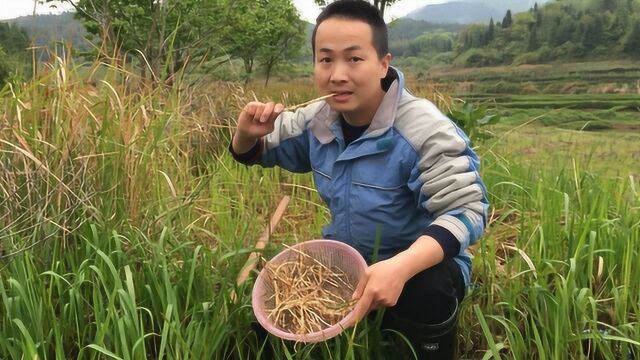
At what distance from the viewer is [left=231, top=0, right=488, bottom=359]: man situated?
1135 mm

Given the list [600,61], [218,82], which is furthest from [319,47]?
[600,61]

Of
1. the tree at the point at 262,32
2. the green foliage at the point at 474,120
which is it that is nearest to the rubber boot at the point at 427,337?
the green foliage at the point at 474,120

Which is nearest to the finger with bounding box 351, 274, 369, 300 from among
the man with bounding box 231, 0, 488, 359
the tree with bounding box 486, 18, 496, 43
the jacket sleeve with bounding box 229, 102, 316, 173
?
the man with bounding box 231, 0, 488, 359

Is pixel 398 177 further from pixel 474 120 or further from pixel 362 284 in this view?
pixel 474 120

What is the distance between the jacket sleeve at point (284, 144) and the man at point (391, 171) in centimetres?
6

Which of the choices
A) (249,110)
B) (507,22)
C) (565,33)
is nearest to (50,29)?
(249,110)

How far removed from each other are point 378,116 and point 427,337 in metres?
0.48

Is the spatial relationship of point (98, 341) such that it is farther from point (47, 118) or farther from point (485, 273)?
point (485, 273)

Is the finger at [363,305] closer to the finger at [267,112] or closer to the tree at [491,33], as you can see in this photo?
the finger at [267,112]

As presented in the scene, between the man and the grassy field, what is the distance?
131 millimetres

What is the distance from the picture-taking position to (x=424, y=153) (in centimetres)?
120

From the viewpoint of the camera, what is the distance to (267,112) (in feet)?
4.35

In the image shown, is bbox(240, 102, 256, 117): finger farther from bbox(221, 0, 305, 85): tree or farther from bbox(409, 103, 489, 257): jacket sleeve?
bbox(221, 0, 305, 85): tree

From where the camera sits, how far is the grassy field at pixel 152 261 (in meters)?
1.23
